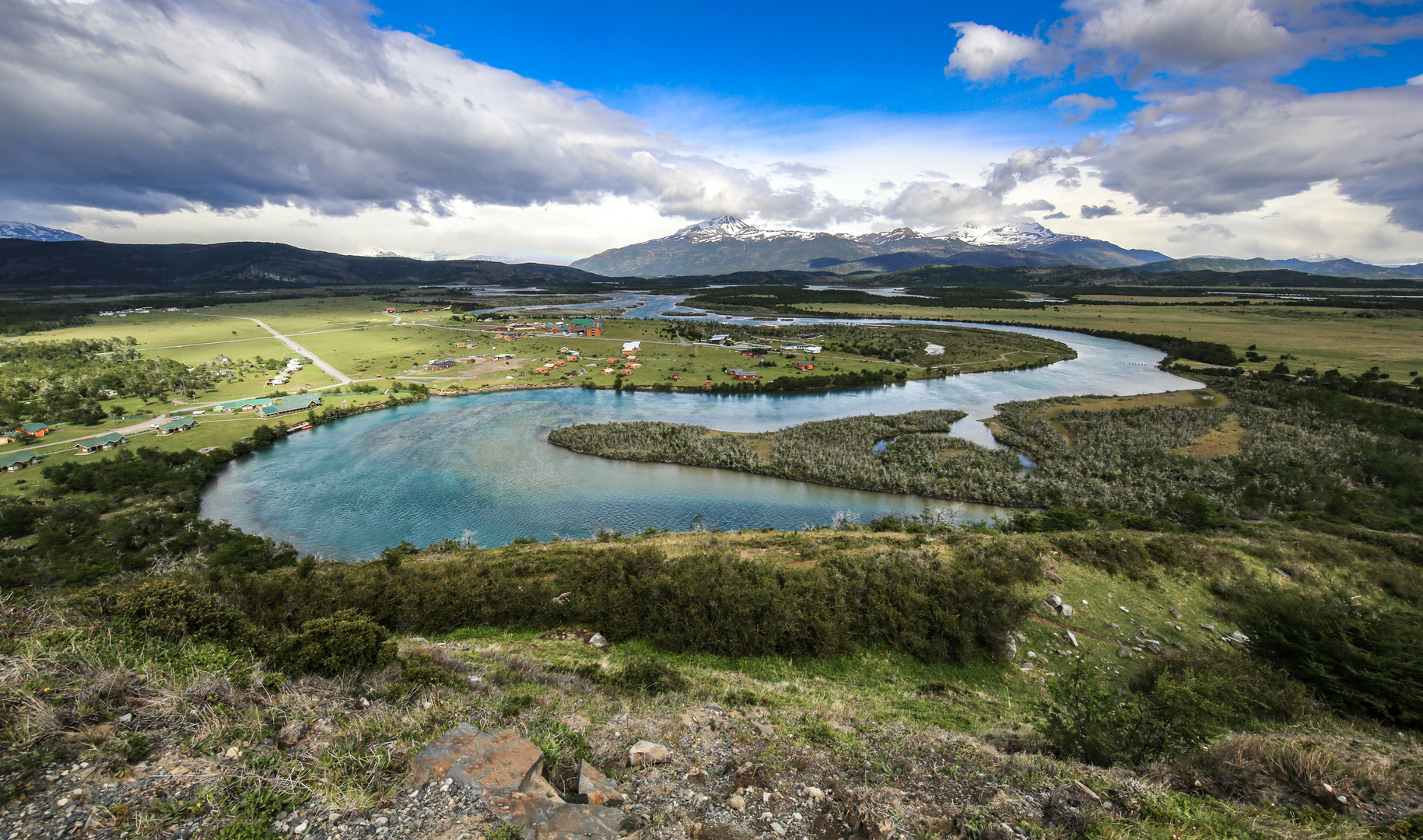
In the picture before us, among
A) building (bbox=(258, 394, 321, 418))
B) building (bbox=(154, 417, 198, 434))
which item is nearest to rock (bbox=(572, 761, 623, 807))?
building (bbox=(154, 417, 198, 434))

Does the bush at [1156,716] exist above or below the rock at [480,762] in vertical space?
below

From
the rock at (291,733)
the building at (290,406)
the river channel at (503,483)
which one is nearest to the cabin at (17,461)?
the river channel at (503,483)

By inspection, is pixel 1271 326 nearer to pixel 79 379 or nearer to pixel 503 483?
pixel 503 483

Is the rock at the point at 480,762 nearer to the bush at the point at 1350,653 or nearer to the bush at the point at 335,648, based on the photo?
the bush at the point at 335,648

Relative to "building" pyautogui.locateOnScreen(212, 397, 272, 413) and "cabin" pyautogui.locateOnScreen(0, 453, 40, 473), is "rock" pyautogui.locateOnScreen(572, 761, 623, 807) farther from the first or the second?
"building" pyautogui.locateOnScreen(212, 397, 272, 413)

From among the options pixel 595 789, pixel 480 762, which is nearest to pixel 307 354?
pixel 480 762
